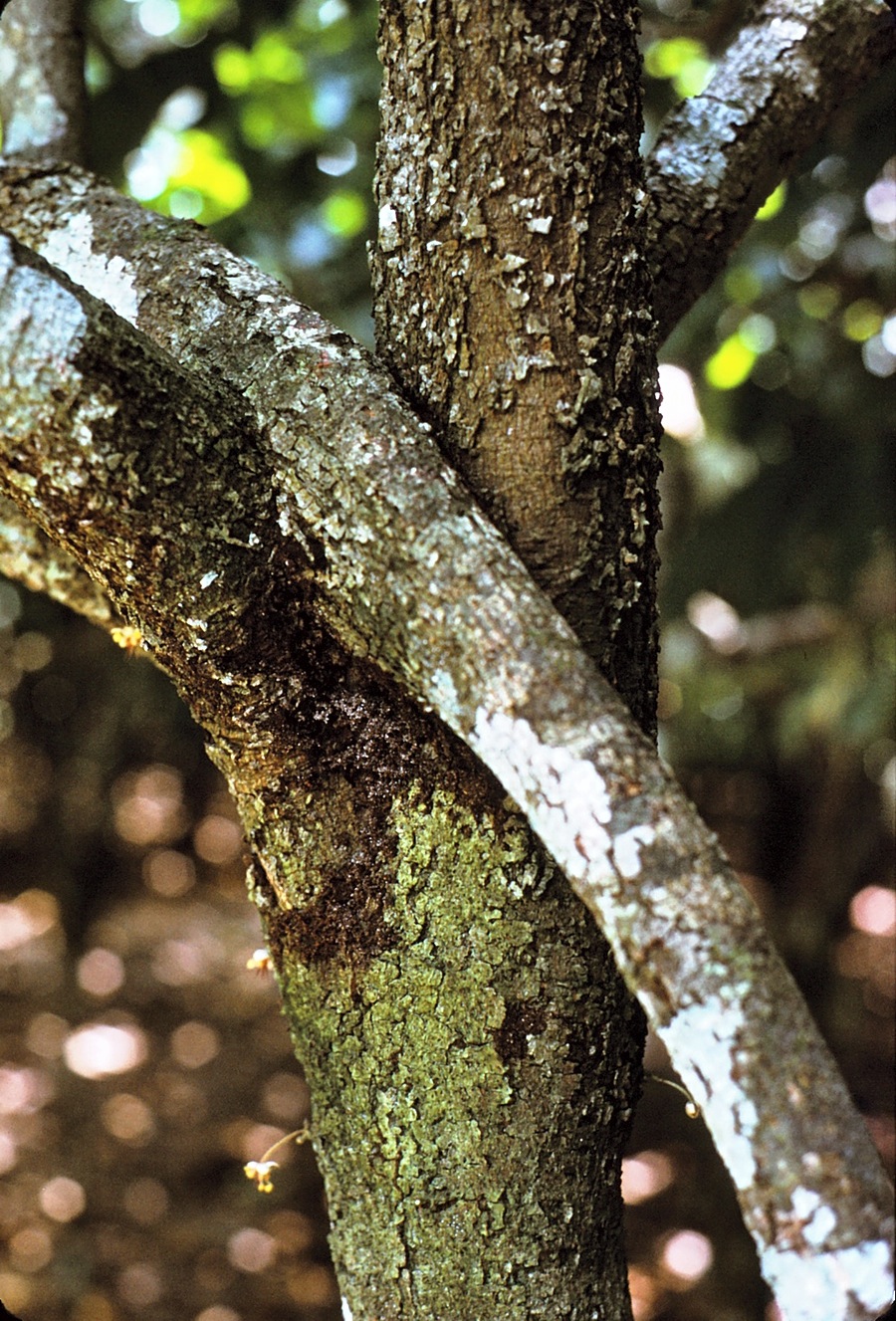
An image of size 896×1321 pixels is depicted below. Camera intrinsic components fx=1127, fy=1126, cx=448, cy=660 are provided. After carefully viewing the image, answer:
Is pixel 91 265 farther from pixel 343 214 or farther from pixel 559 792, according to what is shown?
pixel 343 214

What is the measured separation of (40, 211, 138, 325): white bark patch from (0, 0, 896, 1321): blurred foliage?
3.09 feet

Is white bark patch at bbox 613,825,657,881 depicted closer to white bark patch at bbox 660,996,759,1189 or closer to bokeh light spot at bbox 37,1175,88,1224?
white bark patch at bbox 660,996,759,1189

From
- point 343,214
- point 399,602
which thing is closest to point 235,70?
point 343,214

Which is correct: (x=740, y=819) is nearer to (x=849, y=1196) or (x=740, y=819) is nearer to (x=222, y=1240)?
(x=222, y=1240)

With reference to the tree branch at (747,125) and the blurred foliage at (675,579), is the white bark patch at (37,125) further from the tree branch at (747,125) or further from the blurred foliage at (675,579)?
the tree branch at (747,125)

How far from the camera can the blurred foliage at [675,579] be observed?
2111 mm

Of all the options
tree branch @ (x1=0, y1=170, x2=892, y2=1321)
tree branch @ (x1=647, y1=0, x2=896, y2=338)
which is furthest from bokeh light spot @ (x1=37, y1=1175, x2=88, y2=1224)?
tree branch @ (x1=647, y1=0, x2=896, y2=338)

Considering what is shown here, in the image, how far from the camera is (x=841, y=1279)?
56 centimetres

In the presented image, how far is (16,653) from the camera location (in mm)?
3898

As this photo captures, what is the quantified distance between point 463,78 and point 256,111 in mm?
1697

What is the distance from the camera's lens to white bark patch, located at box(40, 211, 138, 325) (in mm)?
986

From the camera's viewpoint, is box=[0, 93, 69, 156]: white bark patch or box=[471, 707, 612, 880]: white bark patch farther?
box=[0, 93, 69, 156]: white bark patch

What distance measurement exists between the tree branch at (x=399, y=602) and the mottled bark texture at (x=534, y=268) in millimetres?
74

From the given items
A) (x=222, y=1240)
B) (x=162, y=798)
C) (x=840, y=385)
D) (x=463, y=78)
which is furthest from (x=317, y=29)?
(x=162, y=798)
